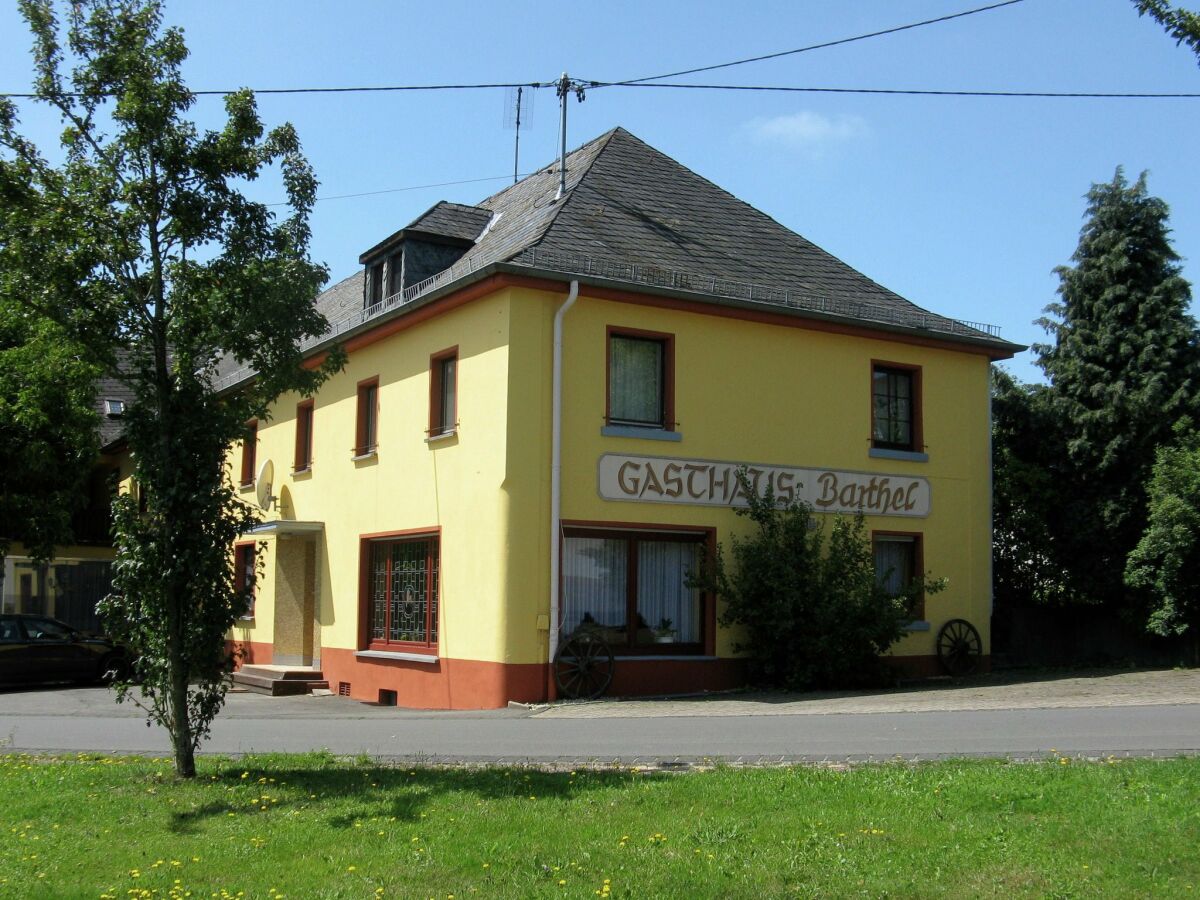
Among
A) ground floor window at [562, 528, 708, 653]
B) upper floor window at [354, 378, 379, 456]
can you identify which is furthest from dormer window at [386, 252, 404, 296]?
ground floor window at [562, 528, 708, 653]

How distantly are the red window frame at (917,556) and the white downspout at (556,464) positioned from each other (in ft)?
18.8

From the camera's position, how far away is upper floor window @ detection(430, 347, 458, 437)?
19141 millimetres

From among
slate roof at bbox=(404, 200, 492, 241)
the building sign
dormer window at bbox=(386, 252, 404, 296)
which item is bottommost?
the building sign

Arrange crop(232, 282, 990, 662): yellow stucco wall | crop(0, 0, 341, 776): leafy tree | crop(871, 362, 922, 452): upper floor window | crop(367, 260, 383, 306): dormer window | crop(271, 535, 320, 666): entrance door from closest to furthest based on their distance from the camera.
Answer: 1. crop(0, 0, 341, 776): leafy tree
2. crop(232, 282, 990, 662): yellow stucco wall
3. crop(871, 362, 922, 452): upper floor window
4. crop(367, 260, 383, 306): dormer window
5. crop(271, 535, 320, 666): entrance door

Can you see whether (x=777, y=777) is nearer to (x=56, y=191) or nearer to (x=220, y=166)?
(x=220, y=166)

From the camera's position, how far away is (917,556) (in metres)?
20.8

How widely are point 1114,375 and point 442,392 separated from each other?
12.3 metres

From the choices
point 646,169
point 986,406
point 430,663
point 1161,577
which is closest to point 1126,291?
point 986,406

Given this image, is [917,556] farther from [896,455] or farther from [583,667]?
→ [583,667]

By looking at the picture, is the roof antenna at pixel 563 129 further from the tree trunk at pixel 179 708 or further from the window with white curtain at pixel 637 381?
the tree trunk at pixel 179 708

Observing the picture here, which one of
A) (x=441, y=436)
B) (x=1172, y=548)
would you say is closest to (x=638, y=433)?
(x=441, y=436)

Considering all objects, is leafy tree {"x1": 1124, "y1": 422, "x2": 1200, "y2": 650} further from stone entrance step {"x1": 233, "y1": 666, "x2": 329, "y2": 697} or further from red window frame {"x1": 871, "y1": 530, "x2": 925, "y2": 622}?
stone entrance step {"x1": 233, "y1": 666, "x2": 329, "y2": 697}

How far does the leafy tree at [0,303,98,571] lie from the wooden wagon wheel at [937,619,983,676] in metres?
16.6

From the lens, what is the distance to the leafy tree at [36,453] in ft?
84.5
